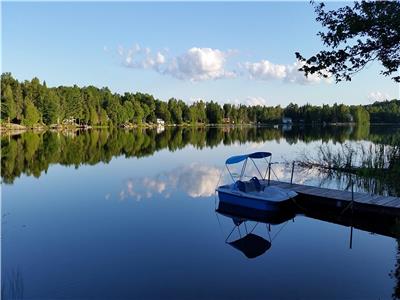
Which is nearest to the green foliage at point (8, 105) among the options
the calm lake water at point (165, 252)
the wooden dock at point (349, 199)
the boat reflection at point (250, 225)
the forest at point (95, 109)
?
the forest at point (95, 109)

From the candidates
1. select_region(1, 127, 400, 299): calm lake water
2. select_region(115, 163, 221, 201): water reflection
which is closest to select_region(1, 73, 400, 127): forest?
select_region(115, 163, 221, 201): water reflection

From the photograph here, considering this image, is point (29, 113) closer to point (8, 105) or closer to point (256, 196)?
point (8, 105)

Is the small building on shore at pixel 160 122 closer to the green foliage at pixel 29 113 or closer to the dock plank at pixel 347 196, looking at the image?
the green foliage at pixel 29 113

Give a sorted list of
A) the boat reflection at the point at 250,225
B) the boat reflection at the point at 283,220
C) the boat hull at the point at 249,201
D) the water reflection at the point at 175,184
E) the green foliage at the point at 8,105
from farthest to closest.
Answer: the green foliage at the point at 8,105, the water reflection at the point at 175,184, the boat hull at the point at 249,201, the boat reflection at the point at 283,220, the boat reflection at the point at 250,225

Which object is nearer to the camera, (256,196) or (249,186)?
(256,196)

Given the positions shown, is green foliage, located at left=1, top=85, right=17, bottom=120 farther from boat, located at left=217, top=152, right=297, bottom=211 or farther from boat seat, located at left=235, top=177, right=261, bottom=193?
boat seat, located at left=235, top=177, right=261, bottom=193

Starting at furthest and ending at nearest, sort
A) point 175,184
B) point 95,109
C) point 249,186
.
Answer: point 95,109 < point 175,184 < point 249,186

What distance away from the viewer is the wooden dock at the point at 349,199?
17.7 metres

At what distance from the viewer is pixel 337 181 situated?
2595 centimetres

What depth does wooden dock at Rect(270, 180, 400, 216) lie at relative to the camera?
17672mm

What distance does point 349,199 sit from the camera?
754 inches

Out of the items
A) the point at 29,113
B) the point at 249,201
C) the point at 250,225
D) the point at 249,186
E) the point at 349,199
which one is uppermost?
the point at 29,113

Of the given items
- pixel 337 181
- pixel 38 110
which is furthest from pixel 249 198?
pixel 38 110

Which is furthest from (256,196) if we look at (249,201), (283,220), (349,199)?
(349,199)
